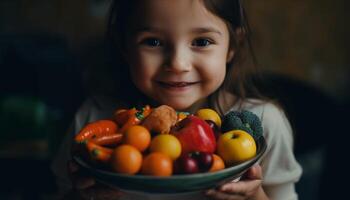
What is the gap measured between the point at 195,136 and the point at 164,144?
62 mm

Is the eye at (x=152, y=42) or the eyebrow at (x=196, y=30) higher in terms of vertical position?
the eyebrow at (x=196, y=30)

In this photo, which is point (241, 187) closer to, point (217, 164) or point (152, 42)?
point (217, 164)

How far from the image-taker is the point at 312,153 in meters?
1.51

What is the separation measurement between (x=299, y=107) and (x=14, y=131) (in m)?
1.23

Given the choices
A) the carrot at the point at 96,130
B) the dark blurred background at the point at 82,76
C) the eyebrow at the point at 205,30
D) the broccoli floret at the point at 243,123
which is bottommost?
the dark blurred background at the point at 82,76

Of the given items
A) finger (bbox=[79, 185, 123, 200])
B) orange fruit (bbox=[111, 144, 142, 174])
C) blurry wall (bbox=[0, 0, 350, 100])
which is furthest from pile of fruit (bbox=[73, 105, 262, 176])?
blurry wall (bbox=[0, 0, 350, 100])

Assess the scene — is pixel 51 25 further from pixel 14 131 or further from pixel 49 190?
pixel 49 190

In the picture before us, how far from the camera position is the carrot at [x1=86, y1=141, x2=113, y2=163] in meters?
0.78

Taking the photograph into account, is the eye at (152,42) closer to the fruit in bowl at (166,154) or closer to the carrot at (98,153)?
the fruit in bowl at (166,154)

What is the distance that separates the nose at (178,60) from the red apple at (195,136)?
186mm

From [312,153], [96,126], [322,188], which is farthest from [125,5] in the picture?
[322,188]

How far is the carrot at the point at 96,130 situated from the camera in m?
0.86

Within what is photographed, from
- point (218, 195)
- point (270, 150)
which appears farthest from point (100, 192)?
point (270, 150)

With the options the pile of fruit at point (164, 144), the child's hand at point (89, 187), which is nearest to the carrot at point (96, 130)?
the pile of fruit at point (164, 144)
